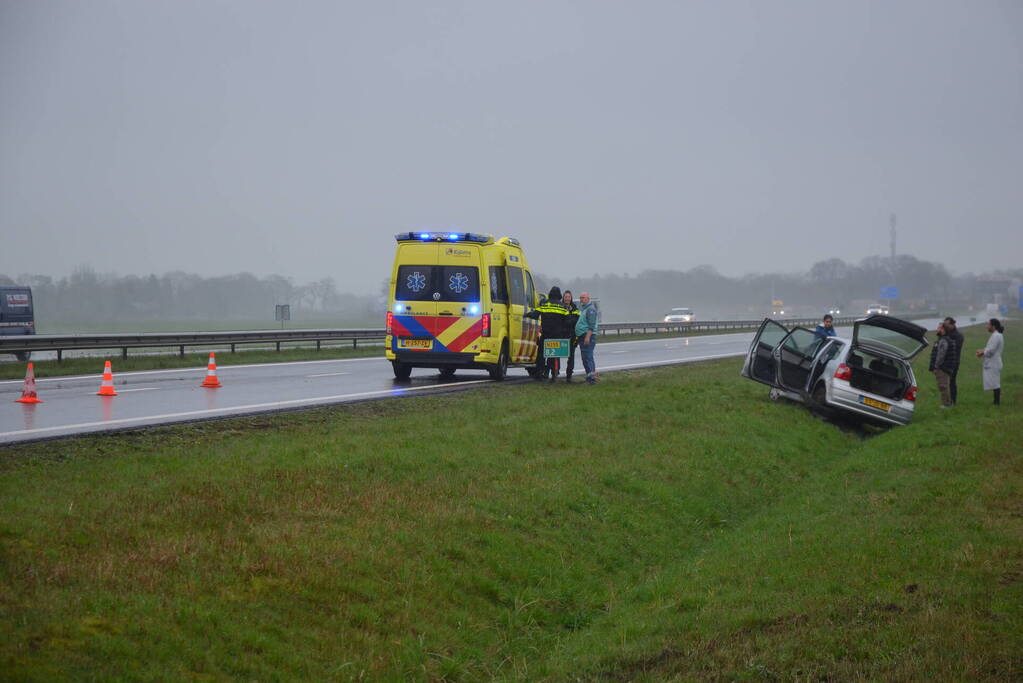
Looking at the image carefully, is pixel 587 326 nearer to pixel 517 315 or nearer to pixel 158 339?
pixel 517 315

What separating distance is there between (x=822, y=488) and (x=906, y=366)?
7.47m

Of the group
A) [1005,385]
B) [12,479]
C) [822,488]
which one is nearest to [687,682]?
[12,479]

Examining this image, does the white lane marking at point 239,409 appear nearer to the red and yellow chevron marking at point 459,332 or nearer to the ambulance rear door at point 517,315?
the red and yellow chevron marking at point 459,332

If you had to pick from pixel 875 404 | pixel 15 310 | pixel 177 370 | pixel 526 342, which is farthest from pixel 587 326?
pixel 15 310

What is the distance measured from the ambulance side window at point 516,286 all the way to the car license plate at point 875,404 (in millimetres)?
7141

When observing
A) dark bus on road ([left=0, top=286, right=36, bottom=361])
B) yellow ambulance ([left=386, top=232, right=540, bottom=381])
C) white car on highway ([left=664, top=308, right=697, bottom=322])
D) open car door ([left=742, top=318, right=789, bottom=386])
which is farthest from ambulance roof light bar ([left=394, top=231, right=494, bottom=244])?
white car on highway ([left=664, top=308, right=697, bottom=322])

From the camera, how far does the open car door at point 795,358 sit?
21.2 m

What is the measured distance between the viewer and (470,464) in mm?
11016

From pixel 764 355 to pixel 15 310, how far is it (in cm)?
2864

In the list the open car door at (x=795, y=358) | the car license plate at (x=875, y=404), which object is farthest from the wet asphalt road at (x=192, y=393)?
the car license plate at (x=875, y=404)

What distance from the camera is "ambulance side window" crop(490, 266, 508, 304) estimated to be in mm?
20984

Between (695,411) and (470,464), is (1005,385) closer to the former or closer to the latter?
(695,411)

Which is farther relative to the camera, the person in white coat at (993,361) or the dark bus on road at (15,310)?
the dark bus on road at (15,310)

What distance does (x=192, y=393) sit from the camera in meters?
17.8
